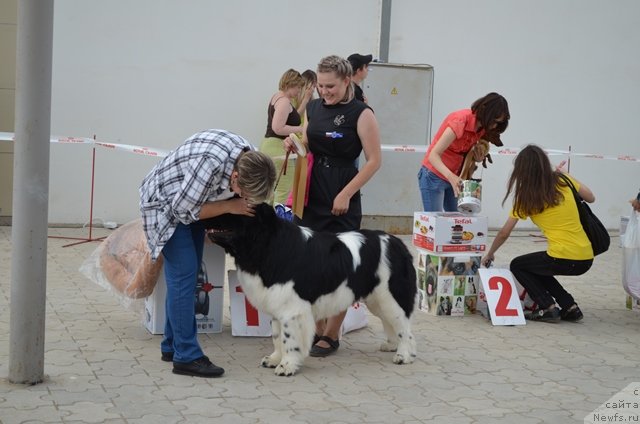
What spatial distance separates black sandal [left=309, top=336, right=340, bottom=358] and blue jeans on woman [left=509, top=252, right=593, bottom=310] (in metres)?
1.89

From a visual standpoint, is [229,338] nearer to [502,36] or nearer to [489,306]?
[489,306]

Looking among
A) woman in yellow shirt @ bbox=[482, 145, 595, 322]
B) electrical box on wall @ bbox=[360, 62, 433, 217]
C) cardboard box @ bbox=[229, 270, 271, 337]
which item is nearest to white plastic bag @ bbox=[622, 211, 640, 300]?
woman in yellow shirt @ bbox=[482, 145, 595, 322]

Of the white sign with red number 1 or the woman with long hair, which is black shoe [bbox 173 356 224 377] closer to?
the white sign with red number 1

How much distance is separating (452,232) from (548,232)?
2.48 ft

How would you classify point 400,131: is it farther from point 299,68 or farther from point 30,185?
point 30,185

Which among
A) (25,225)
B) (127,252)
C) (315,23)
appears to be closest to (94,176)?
(315,23)

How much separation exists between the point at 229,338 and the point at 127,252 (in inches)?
35.1

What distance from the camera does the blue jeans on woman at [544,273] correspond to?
7.11 meters

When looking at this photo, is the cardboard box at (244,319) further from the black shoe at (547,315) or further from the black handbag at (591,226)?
the black handbag at (591,226)

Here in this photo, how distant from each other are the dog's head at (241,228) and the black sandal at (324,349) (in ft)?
3.46

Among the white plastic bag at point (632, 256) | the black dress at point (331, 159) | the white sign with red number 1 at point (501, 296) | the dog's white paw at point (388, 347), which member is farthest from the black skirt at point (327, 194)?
the white plastic bag at point (632, 256)

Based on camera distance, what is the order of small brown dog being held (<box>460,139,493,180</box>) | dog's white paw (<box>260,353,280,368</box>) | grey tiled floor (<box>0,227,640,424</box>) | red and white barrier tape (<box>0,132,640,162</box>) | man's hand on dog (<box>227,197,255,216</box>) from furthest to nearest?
red and white barrier tape (<box>0,132,640,162</box>) < small brown dog being held (<box>460,139,493,180</box>) < dog's white paw (<box>260,353,280,368</box>) < man's hand on dog (<box>227,197,255,216</box>) < grey tiled floor (<box>0,227,640,424</box>)

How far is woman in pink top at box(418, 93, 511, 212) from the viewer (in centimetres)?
711

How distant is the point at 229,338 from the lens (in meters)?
6.20
